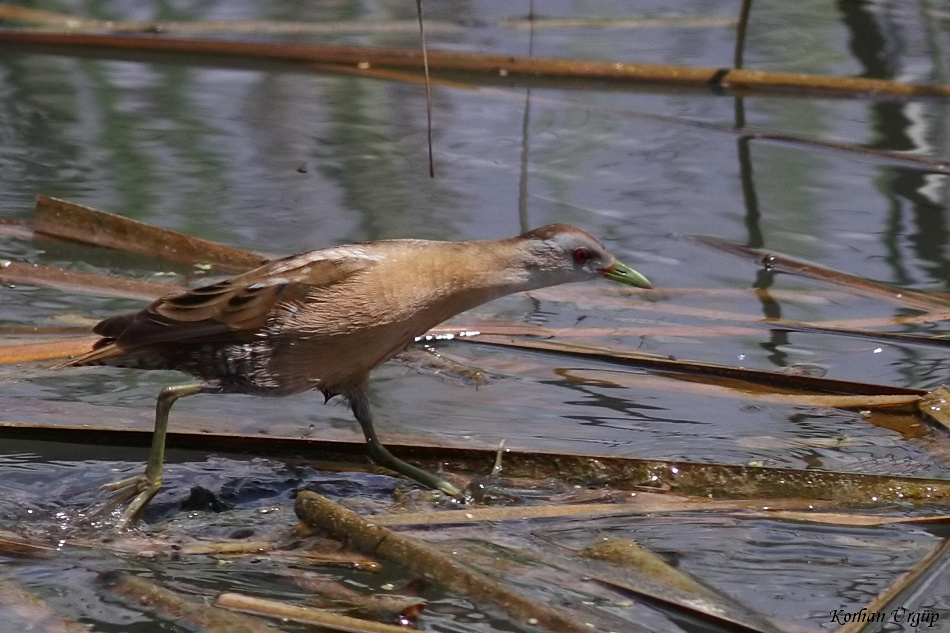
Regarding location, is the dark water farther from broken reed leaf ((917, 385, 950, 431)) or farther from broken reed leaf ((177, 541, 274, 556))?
broken reed leaf ((177, 541, 274, 556))

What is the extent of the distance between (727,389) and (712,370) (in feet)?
0.34

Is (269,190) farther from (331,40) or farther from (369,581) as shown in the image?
(369,581)

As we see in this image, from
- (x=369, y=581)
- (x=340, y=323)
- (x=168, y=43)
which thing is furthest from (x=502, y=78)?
(x=369, y=581)

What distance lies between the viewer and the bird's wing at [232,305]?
414cm

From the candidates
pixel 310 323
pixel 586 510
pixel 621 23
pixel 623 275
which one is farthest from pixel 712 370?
pixel 621 23

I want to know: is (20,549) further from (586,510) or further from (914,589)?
(914,589)

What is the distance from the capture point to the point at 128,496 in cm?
396

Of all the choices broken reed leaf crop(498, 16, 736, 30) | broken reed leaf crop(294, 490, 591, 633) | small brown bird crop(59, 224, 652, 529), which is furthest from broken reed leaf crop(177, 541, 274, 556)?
broken reed leaf crop(498, 16, 736, 30)

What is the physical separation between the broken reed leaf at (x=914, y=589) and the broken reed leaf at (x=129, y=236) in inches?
116

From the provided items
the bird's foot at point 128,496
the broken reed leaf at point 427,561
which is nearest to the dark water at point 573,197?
the bird's foot at point 128,496

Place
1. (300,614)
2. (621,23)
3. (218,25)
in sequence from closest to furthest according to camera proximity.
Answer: (300,614) → (218,25) → (621,23)

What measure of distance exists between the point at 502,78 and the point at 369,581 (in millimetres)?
5518

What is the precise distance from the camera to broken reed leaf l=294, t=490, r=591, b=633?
3152 mm

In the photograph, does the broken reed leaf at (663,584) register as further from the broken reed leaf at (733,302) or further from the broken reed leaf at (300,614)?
the broken reed leaf at (733,302)
